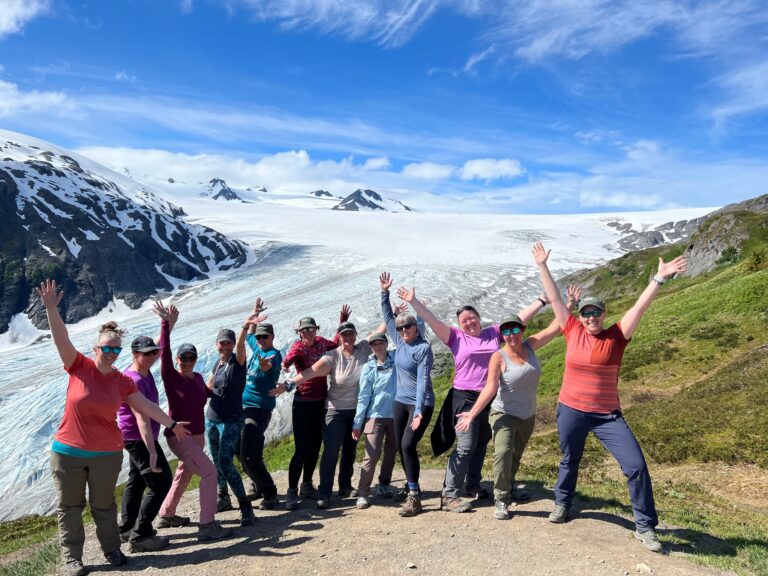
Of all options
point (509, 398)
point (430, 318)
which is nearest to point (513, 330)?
point (509, 398)

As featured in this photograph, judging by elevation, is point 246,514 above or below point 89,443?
below

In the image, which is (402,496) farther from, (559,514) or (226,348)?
(226,348)

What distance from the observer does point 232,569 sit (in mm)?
6180

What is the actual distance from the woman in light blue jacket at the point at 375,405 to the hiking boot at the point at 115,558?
125 inches

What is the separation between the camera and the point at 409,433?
7570 mm

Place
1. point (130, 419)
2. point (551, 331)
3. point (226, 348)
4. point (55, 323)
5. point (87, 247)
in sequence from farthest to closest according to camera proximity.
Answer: point (87, 247) → point (226, 348) → point (551, 331) → point (130, 419) → point (55, 323)

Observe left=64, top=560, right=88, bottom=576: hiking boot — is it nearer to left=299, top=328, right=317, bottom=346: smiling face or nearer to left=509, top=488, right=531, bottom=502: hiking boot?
left=299, top=328, right=317, bottom=346: smiling face

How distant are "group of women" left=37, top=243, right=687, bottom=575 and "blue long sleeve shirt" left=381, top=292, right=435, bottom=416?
2 cm

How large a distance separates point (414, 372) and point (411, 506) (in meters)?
1.84

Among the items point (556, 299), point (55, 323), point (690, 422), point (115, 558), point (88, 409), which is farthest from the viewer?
point (690, 422)

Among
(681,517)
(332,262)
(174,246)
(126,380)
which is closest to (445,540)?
(681,517)

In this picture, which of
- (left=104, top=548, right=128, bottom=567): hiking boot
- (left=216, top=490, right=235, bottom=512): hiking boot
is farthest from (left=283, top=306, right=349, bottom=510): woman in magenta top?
(left=104, top=548, right=128, bottom=567): hiking boot

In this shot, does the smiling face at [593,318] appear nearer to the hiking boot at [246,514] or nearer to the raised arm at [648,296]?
the raised arm at [648,296]

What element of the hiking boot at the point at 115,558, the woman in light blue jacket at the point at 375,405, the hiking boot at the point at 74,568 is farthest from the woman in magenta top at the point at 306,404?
the hiking boot at the point at 74,568
